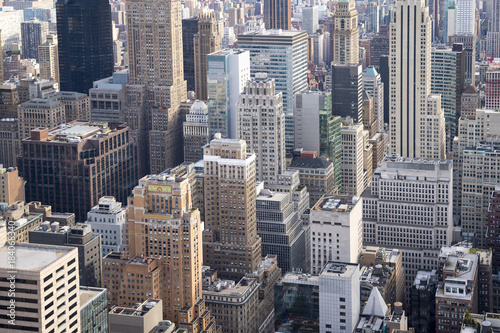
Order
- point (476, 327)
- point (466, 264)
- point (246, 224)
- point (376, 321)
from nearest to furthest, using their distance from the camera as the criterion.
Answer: point (476, 327)
point (376, 321)
point (466, 264)
point (246, 224)

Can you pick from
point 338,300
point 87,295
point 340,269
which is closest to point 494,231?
point 340,269

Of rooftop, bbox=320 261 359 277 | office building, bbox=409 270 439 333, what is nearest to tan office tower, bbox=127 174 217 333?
rooftop, bbox=320 261 359 277

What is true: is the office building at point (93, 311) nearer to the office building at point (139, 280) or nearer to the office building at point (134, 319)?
the office building at point (134, 319)

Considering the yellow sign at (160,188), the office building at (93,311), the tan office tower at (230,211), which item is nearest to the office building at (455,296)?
the tan office tower at (230,211)

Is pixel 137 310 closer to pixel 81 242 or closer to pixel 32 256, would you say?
pixel 81 242

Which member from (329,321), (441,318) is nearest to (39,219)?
(329,321)

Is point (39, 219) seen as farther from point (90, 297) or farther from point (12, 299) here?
point (12, 299)
